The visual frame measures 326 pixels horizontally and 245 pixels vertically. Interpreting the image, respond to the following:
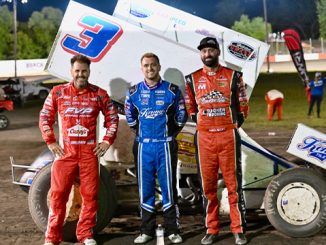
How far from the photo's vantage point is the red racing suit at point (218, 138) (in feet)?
14.4

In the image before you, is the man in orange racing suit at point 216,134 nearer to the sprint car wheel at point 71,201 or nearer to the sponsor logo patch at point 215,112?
the sponsor logo patch at point 215,112

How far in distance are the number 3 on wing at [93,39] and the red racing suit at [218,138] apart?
990 mm

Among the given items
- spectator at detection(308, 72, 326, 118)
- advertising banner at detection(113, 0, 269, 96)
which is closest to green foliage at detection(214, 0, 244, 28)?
spectator at detection(308, 72, 326, 118)

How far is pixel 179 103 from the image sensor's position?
4.50 meters

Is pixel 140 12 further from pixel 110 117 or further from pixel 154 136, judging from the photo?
pixel 154 136

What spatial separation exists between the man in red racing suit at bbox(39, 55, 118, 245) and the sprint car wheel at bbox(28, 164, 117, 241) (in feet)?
0.59

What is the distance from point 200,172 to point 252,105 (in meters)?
16.2

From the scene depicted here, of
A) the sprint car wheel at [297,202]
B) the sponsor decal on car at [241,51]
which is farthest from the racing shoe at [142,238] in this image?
the sponsor decal on car at [241,51]

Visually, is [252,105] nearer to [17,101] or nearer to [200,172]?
[17,101]

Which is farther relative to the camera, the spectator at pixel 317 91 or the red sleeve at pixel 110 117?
the spectator at pixel 317 91

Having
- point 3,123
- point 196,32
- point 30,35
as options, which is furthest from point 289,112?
point 30,35

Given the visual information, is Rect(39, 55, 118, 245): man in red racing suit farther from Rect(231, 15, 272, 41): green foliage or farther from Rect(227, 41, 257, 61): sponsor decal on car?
Rect(231, 15, 272, 41): green foliage

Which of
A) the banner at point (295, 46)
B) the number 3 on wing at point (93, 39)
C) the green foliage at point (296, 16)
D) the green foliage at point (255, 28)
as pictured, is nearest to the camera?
the number 3 on wing at point (93, 39)

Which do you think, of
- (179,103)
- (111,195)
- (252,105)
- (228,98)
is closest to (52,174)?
(111,195)
